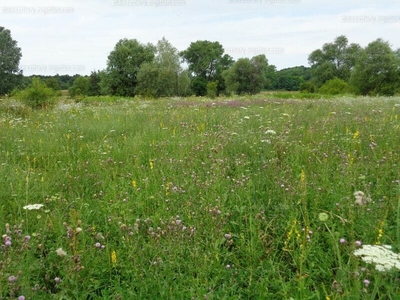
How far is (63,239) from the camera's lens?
2.18 metres

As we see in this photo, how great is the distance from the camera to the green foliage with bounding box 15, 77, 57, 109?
11466 mm

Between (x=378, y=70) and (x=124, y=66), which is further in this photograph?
(x=124, y=66)

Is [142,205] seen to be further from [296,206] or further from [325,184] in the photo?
[325,184]

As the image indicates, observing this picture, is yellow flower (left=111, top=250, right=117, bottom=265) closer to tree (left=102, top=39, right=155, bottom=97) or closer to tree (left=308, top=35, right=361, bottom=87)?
tree (left=102, top=39, right=155, bottom=97)

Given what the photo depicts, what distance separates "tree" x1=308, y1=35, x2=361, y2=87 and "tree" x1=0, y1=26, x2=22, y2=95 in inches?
2213

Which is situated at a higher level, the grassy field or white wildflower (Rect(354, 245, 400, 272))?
white wildflower (Rect(354, 245, 400, 272))

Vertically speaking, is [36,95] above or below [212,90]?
below

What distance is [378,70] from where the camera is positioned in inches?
1564

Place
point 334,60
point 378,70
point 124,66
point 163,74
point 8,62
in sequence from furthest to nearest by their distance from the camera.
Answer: point 334,60 → point 124,66 → point 8,62 → point 378,70 → point 163,74

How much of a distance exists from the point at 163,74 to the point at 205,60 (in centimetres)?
3363

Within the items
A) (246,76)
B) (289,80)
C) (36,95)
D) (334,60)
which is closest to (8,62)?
(36,95)

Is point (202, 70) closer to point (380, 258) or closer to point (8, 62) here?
point (8, 62)

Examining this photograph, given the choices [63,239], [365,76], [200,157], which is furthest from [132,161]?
[365,76]

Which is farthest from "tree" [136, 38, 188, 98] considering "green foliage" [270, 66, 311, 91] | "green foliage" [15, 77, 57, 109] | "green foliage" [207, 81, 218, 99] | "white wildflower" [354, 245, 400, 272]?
"green foliage" [270, 66, 311, 91]
